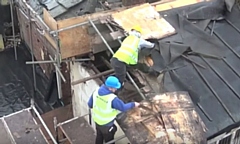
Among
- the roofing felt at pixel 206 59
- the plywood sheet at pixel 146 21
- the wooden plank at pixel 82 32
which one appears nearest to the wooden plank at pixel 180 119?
the roofing felt at pixel 206 59

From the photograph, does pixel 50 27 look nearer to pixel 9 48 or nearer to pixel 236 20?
pixel 236 20

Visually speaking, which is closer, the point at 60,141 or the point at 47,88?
the point at 60,141

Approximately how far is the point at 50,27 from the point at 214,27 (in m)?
3.91

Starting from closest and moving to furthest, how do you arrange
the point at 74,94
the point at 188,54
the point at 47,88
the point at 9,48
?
the point at 188,54 → the point at 74,94 → the point at 47,88 → the point at 9,48

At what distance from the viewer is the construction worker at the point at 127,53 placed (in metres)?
10.3

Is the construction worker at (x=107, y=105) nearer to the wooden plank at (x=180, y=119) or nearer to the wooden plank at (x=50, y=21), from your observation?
the wooden plank at (x=180, y=119)

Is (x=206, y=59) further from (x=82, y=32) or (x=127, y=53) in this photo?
(x=82, y=32)

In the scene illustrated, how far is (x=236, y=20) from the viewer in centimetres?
1209

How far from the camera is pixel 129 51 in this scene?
1027cm

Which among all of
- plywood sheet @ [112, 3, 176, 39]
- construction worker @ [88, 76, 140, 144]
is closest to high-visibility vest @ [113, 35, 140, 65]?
plywood sheet @ [112, 3, 176, 39]

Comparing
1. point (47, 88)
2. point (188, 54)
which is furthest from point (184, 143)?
point (47, 88)

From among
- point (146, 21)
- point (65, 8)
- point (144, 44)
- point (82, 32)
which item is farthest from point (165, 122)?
point (65, 8)

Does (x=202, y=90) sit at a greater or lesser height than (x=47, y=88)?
greater

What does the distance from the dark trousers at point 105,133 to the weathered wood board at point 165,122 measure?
530mm
